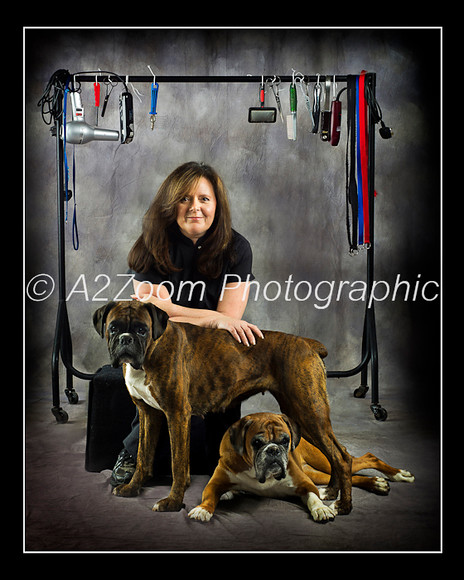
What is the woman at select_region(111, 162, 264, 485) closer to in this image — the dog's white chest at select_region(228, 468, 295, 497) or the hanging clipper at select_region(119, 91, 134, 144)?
the hanging clipper at select_region(119, 91, 134, 144)

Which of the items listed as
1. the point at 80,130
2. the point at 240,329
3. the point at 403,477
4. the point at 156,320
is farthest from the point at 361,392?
the point at 80,130

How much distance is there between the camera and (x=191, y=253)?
11.0 feet

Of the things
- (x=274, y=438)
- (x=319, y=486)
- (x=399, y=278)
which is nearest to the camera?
(x=274, y=438)

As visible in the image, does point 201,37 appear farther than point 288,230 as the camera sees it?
No

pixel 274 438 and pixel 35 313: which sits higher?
pixel 35 313

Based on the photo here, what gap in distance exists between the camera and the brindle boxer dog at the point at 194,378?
287cm

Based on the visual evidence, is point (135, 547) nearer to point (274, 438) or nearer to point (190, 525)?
point (190, 525)

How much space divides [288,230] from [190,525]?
1758mm

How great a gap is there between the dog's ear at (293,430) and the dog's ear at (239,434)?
0.17 m

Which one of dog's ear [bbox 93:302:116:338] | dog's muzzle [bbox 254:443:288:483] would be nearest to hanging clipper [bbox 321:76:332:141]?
dog's ear [bbox 93:302:116:338]

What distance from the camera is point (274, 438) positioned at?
8.99 feet

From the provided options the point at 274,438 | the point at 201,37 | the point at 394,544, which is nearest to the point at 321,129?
the point at 201,37

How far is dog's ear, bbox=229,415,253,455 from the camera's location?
2811mm

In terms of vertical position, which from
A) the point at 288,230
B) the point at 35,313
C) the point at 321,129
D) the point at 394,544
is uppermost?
the point at 321,129
